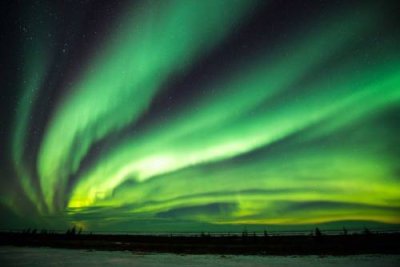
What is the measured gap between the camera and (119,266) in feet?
78.4

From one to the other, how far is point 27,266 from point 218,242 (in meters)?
35.6

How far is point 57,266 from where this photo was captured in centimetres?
2250

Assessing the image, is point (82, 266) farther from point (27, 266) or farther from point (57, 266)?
point (27, 266)

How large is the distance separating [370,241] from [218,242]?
2595cm

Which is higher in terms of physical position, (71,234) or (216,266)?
(71,234)

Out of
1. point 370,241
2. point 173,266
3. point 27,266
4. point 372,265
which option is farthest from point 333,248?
point 27,266

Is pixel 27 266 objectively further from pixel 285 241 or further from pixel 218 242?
pixel 285 241

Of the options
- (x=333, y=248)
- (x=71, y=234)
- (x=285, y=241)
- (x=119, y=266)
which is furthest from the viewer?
A: (x=71, y=234)

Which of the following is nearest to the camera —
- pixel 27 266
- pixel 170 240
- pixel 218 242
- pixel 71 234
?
pixel 27 266

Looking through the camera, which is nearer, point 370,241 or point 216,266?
point 216,266

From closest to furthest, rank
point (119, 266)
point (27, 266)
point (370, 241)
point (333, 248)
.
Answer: point (27, 266), point (119, 266), point (333, 248), point (370, 241)

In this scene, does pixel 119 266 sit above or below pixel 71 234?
below

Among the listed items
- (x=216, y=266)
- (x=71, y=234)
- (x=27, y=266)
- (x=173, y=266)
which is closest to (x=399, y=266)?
(x=216, y=266)

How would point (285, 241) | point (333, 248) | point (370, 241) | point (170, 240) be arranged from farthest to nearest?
point (170, 240) < point (285, 241) < point (370, 241) < point (333, 248)
